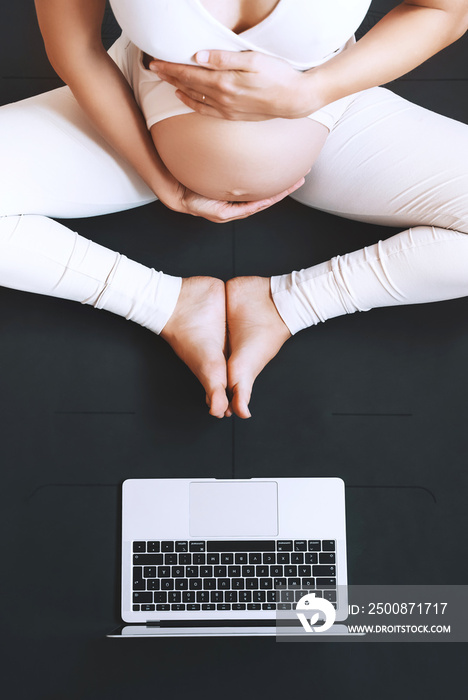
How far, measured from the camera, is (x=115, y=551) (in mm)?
1074

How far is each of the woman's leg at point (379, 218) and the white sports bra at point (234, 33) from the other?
0.89 ft

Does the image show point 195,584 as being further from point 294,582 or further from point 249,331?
point 249,331

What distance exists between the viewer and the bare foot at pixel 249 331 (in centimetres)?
100

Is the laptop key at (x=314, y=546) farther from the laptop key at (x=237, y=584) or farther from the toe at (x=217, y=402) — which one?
the toe at (x=217, y=402)

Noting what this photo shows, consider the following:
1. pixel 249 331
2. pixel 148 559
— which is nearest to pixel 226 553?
pixel 148 559

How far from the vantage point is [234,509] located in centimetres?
107

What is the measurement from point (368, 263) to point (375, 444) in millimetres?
339

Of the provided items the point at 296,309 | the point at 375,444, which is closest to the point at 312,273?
the point at 296,309

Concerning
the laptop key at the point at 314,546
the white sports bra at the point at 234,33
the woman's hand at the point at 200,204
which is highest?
the white sports bra at the point at 234,33

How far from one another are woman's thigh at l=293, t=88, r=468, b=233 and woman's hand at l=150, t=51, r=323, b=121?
0.22 metres

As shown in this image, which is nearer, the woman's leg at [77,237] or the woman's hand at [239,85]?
the woman's hand at [239,85]

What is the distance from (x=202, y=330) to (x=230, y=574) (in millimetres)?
431

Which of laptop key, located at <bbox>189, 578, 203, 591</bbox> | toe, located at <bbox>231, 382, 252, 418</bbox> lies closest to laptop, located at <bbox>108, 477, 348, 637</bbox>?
laptop key, located at <bbox>189, 578, 203, 591</bbox>

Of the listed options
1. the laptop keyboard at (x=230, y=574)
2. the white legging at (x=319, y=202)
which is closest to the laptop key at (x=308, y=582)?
the laptop keyboard at (x=230, y=574)
